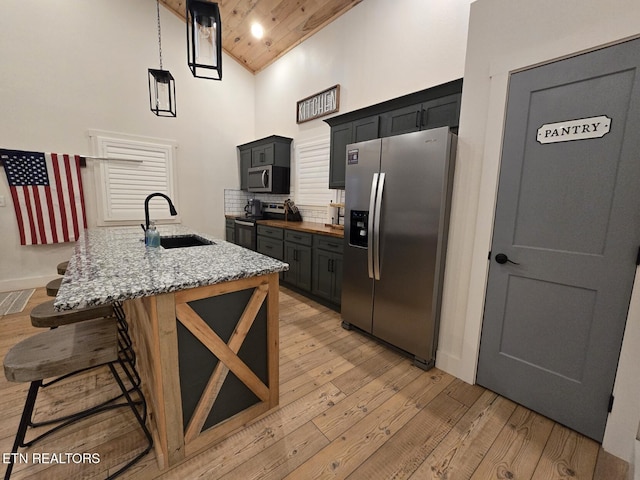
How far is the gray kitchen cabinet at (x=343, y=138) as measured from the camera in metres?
3.01

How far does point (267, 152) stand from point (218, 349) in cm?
383

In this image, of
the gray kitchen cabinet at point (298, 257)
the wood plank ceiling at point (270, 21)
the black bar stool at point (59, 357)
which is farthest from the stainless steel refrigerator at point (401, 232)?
the wood plank ceiling at point (270, 21)

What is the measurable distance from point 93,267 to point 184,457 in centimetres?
106

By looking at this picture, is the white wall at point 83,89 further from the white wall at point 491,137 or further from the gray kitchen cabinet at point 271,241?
the white wall at point 491,137

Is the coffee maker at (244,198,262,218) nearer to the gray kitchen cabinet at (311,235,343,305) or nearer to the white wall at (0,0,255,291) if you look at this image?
the white wall at (0,0,255,291)

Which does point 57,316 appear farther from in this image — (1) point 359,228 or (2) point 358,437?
(1) point 359,228

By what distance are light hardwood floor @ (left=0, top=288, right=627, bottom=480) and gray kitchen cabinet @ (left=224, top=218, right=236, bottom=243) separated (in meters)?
3.20

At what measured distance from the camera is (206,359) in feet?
4.63

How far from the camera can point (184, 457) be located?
139cm

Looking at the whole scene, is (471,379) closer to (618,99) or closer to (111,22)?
(618,99)

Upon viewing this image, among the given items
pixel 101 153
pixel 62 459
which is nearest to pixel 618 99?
pixel 62 459

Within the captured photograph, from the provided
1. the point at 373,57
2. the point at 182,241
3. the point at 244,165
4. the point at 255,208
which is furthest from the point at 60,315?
the point at 244,165

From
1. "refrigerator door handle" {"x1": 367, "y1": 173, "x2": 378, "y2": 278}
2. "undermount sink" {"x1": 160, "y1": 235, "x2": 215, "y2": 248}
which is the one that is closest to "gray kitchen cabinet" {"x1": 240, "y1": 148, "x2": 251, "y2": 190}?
"undermount sink" {"x1": 160, "y1": 235, "x2": 215, "y2": 248}

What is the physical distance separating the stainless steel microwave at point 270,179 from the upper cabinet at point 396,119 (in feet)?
4.35
